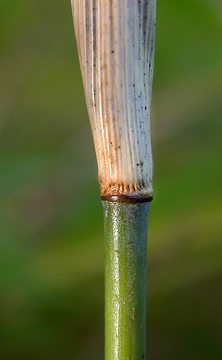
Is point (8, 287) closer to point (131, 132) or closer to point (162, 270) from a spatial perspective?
point (162, 270)

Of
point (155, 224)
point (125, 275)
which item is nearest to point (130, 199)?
point (125, 275)

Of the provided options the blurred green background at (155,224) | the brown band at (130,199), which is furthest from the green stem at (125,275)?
the blurred green background at (155,224)

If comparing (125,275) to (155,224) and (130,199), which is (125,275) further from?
(155,224)

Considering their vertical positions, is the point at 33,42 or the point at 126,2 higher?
the point at 33,42

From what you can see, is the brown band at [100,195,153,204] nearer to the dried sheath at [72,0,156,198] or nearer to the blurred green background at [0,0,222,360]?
the dried sheath at [72,0,156,198]

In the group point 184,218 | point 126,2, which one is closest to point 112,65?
point 126,2

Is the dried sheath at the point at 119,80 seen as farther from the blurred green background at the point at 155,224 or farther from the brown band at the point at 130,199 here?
the blurred green background at the point at 155,224

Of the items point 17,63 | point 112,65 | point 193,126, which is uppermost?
point 17,63
